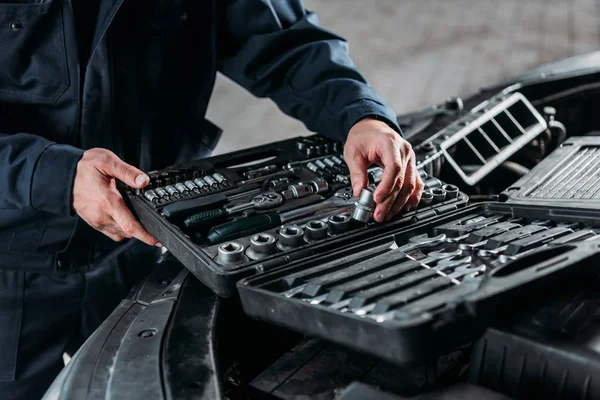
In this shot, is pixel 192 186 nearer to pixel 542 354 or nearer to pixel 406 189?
pixel 406 189

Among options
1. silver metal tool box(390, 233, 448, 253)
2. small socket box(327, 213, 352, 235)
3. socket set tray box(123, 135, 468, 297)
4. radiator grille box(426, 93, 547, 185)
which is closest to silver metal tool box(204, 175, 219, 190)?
socket set tray box(123, 135, 468, 297)

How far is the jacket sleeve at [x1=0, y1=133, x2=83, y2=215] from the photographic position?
104 cm

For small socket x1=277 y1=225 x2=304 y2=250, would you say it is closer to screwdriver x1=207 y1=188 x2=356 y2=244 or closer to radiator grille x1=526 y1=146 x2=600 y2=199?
screwdriver x1=207 y1=188 x2=356 y2=244

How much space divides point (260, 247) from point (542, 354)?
1.28 ft

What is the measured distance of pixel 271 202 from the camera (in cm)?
105

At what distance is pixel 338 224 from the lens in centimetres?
97

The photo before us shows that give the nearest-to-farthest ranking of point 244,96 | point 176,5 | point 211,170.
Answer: point 211,170
point 176,5
point 244,96

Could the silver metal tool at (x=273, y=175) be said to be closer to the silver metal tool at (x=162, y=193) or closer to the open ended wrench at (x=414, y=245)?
the silver metal tool at (x=162, y=193)

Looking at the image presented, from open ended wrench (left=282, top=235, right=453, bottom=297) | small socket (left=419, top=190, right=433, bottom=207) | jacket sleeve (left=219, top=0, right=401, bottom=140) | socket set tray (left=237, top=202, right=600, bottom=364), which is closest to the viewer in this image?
socket set tray (left=237, top=202, right=600, bottom=364)

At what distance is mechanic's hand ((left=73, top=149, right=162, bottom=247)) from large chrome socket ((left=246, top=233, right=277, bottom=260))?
0.20 meters

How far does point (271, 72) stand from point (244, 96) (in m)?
3.01

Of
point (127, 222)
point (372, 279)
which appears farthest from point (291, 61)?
point (372, 279)

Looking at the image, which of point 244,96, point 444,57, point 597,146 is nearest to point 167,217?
point 597,146

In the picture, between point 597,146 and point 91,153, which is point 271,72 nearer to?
point 91,153
